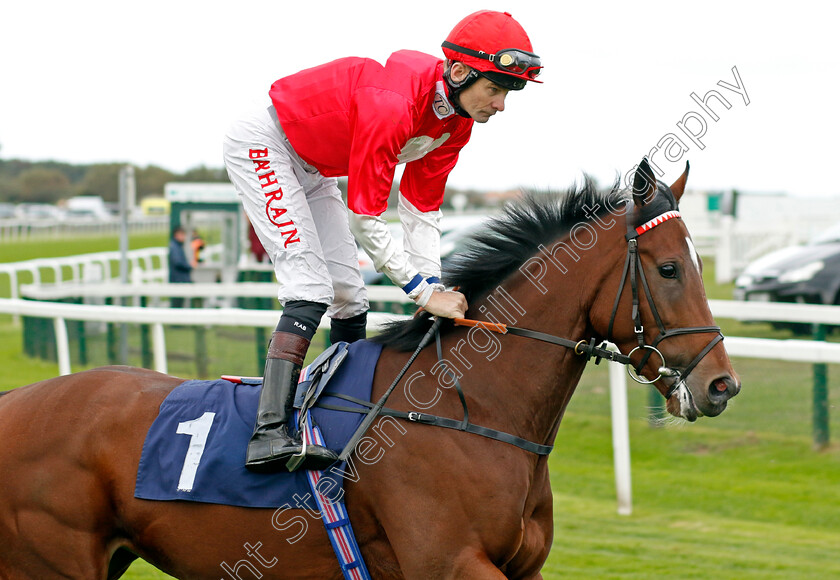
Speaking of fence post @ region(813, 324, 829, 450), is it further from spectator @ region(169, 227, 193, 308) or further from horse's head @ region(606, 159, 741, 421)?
spectator @ region(169, 227, 193, 308)

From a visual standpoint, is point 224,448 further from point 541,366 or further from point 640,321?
point 640,321

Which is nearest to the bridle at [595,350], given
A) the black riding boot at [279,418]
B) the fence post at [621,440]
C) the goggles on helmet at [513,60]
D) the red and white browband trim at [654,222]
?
the red and white browband trim at [654,222]

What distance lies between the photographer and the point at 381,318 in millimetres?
4477

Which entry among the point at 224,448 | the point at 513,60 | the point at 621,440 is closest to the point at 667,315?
the point at 513,60

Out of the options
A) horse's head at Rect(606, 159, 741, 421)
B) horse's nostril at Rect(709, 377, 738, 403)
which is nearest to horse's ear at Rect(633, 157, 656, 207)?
horse's head at Rect(606, 159, 741, 421)

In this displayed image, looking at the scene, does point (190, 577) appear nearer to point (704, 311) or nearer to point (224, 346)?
point (704, 311)

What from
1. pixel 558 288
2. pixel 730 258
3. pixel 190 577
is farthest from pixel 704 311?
pixel 730 258

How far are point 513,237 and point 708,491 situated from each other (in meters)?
3.16

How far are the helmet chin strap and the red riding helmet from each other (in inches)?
1.0

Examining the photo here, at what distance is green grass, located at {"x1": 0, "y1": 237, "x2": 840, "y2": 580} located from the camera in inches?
174

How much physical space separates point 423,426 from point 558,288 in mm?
596

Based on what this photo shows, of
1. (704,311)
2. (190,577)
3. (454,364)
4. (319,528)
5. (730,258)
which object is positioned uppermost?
(704,311)

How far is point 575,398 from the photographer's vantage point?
6.50 meters

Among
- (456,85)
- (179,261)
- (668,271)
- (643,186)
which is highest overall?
(456,85)
